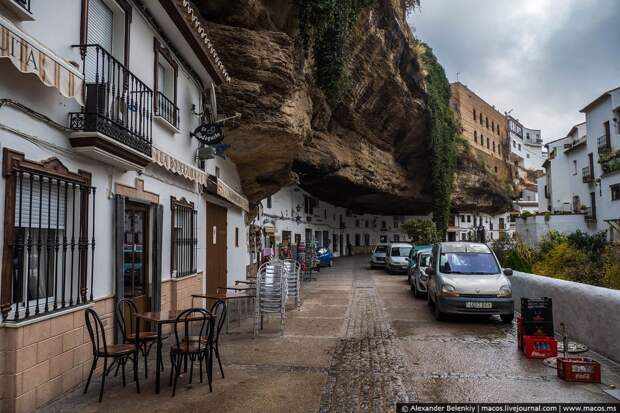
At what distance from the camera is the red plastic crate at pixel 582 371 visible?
17.7 feet

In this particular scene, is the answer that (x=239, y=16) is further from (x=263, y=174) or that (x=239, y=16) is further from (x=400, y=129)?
(x=400, y=129)

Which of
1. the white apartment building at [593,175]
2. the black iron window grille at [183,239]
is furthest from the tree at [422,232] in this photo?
the black iron window grille at [183,239]

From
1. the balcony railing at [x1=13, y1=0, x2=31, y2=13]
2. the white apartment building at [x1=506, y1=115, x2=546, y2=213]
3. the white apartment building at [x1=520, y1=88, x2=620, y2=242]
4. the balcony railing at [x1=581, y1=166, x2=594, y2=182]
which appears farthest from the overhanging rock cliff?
the white apartment building at [x1=506, y1=115, x2=546, y2=213]

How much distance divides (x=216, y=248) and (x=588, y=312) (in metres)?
8.57

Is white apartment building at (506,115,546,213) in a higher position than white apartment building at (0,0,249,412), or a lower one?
higher

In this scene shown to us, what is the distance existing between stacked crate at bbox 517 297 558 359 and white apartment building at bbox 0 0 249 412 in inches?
241

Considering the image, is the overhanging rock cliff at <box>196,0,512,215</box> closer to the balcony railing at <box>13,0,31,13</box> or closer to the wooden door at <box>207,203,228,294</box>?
the wooden door at <box>207,203,228,294</box>

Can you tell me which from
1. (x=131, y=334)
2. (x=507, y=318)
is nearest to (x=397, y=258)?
(x=507, y=318)

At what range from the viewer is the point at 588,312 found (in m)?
7.23

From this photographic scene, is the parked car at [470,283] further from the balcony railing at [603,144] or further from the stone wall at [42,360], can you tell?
the balcony railing at [603,144]

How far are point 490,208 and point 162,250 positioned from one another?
2011 inches

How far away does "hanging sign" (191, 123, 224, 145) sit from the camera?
30.9ft

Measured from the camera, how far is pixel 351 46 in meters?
20.0

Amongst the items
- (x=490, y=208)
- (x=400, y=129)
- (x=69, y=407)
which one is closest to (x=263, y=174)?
(x=69, y=407)
